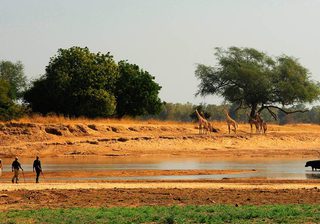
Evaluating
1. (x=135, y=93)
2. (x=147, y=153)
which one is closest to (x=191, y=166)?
(x=147, y=153)

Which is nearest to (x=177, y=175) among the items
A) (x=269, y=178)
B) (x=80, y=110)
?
(x=269, y=178)

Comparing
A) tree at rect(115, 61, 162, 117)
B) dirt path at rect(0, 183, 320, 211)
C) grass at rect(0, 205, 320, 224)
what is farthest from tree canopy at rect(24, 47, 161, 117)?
grass at rect(0, 205, 320, 224)

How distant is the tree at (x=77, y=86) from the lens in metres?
74.1

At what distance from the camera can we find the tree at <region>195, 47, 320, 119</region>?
89.5m

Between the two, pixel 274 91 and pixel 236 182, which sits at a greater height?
pixel 274 91

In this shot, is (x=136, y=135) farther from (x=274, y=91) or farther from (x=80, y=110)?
(x=274, y=91)

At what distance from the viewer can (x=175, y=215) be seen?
74.0 ft

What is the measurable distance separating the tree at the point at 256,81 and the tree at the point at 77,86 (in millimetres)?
16962

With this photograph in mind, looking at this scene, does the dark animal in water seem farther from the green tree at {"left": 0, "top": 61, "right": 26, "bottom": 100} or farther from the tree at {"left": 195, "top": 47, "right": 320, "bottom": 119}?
the green tree at {"left": 0, "top": 61, "right": 26, "bottom": 100}

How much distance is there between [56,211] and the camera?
78.3 ft

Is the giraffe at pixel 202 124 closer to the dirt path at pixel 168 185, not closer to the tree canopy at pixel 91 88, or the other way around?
the tree canopy at pixel 91 88

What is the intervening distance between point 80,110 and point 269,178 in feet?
128

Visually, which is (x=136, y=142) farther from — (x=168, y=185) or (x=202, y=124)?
(x=168, y=185)

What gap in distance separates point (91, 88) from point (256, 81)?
22915 millimetres
